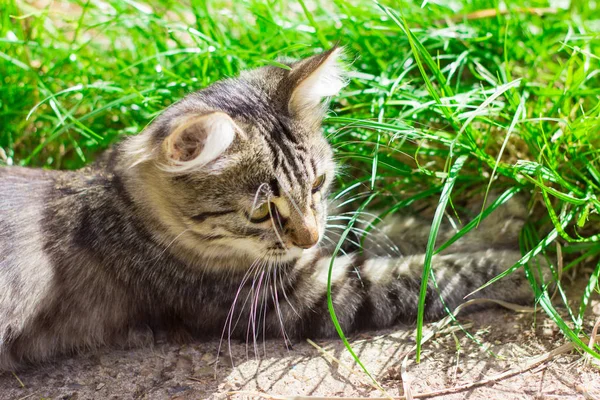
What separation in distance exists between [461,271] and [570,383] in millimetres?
525

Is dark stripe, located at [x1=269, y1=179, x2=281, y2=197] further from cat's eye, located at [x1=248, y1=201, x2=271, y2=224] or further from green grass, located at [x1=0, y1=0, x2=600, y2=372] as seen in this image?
green grass, located at [x1=0, y1=0, x2=600, y2=372]

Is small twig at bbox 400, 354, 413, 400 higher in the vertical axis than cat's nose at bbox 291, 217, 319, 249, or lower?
lower

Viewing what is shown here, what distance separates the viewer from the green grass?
1.96 m

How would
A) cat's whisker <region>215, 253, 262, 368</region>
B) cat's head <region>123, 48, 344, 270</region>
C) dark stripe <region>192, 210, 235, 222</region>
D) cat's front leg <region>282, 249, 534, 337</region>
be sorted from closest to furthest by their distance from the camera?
cat's head <region>123, 48, 344, 270</region>, dark stripe <region>192, 210, 235, 222</region>, cat's whisker <region>215, 253, 262, 368</region>, cat's front leg <region>282, 249, 534, 337</region>

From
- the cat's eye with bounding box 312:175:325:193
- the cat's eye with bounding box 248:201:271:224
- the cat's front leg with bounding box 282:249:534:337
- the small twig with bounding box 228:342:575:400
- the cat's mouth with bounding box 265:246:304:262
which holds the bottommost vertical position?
the small twig with bounding box 228:342:575:400

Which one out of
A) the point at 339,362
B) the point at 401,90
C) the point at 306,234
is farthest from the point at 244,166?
the point at 401,90

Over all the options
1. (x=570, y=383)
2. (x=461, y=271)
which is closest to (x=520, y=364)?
(x=570, y=383)

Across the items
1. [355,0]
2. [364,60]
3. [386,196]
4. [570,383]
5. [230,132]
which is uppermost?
[355,0]

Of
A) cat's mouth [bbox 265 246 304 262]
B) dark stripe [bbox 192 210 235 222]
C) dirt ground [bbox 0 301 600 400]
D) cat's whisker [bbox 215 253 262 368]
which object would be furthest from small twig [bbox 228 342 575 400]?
dark stripe [bbox 192 210 235 222]

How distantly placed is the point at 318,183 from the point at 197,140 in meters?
0.45

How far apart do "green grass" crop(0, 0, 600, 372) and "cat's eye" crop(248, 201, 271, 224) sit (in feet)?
1.39

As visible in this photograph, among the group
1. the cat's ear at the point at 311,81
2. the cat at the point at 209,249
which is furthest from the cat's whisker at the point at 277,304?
the cat's ear at the point at 311,81

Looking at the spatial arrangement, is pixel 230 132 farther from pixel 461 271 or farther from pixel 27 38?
pixel 27 38

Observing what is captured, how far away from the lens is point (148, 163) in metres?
1.77
